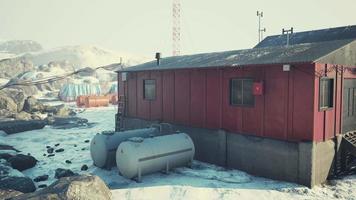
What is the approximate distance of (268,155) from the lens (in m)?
13.9

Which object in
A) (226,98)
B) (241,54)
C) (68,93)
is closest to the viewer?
(226,98)

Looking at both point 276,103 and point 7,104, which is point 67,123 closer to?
point 7,104

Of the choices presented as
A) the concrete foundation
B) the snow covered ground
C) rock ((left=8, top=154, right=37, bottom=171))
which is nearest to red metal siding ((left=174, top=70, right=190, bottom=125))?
the concrete foundation

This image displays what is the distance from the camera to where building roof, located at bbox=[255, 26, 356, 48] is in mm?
26219

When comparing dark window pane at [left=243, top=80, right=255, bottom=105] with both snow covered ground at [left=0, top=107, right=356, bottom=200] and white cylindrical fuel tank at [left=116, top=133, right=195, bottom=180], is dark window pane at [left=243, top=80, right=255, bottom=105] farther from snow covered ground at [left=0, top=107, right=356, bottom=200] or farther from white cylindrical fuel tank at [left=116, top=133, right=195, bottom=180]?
white cylindrical fuel tank at [left=116, top=133, right=195, bottom=180]

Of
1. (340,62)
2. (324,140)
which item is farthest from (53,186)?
(340,62)

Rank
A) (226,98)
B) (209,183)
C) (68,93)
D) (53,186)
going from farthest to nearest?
(68,93)
(226,98)
(209,183)
(53,186)

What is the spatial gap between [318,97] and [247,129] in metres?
3.38

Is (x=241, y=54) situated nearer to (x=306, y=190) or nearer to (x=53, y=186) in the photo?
(x=306, y=190)

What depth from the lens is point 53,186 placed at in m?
10.1

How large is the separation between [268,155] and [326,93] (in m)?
3.55

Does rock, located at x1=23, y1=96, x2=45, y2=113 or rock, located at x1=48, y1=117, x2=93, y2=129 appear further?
rock, located at x1=23, y1=96, x2=45, y2=113

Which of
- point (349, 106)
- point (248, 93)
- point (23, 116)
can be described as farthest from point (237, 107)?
point (23, 116)

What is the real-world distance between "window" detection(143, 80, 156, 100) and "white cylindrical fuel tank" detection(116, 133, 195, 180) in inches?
206
